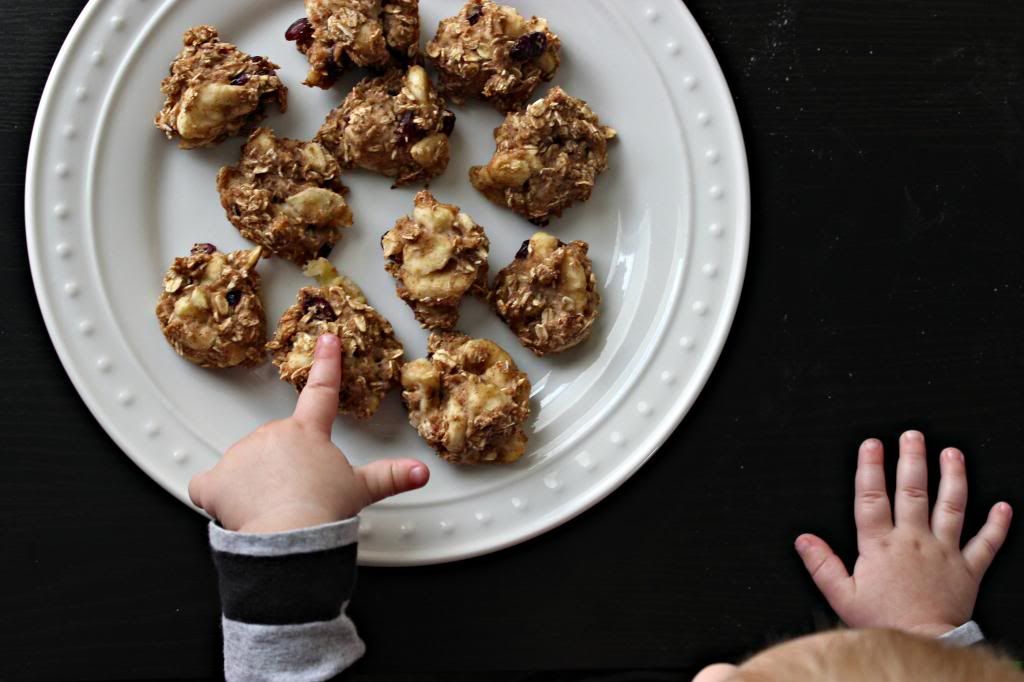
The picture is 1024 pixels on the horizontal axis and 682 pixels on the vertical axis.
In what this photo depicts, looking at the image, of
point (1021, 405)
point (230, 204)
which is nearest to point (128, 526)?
point (230, 204)

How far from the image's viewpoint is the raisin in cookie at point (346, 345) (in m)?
0.94

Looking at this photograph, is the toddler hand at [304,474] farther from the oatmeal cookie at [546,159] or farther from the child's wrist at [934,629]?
the child's wrist at [934,629]

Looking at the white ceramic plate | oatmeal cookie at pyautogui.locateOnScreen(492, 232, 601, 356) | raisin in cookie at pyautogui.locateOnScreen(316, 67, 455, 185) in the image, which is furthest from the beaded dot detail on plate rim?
raisin in cookie at pyautogui.locateOnScreen(316, 67, 455, 185)

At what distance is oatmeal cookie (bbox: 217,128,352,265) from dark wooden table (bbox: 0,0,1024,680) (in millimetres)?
257

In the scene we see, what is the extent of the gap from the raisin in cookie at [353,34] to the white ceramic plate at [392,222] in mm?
37

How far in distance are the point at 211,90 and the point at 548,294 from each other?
423 mm

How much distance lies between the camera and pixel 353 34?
Result: 94 centimetres

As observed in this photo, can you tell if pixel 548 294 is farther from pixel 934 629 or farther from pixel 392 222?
pixel 934 629

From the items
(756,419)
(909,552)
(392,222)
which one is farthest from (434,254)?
(909,552)

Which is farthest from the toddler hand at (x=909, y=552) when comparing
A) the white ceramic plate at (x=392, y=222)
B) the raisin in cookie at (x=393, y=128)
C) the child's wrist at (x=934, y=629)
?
the raisin in cookie at (x=393, y=128)

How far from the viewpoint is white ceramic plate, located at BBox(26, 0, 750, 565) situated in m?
0.96

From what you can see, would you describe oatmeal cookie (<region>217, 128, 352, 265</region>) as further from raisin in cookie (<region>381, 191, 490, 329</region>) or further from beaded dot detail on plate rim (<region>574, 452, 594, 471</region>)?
beaded dot detail on plate rim (<region>574, 452, 594, 471</region>)

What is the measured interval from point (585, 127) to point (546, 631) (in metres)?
0.58

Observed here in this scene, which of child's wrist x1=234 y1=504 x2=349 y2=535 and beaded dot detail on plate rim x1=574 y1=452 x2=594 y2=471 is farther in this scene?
beaded dot detail on plate rim x1=574 y1=452 x2=594 y2=471
